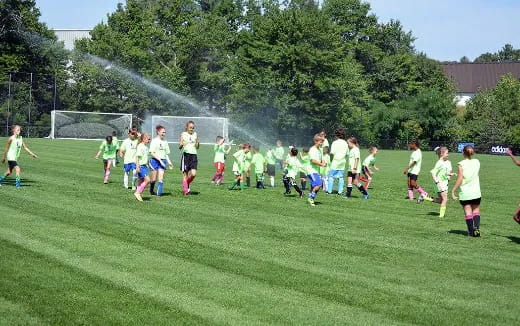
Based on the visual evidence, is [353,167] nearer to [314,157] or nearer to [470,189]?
[314,157]

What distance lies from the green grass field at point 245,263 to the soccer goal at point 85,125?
2058 inches

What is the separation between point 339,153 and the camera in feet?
83.1

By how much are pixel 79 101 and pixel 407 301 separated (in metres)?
78.4

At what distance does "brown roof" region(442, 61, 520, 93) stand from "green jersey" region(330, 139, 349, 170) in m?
121

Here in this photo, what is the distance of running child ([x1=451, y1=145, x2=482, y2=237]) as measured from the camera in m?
16.3

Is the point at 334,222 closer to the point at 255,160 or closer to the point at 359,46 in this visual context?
the point at 255,160

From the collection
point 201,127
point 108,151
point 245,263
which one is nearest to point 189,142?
point 108,151

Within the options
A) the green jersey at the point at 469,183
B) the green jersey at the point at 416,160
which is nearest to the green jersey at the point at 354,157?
the green jersey at the point at 416,160

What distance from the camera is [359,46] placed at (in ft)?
328

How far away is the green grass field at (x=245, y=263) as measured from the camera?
31.4 ft

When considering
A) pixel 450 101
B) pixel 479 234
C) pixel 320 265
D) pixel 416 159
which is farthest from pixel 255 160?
pixel 450 101

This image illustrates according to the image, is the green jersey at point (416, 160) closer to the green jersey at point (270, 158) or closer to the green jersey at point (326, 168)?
the green jersey at point (326, 168)

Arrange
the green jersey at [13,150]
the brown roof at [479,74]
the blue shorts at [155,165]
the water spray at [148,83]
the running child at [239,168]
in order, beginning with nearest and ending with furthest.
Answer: the blue shorts at [155,165] → the green jersey at [13,150] → the running child at [239,168] → the water spray at [148,83] → the brown roof at [479,74]

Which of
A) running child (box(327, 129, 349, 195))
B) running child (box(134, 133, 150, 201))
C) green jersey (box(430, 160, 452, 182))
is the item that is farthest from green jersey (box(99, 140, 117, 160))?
green jersey (box(430, 160, 452, 182))
